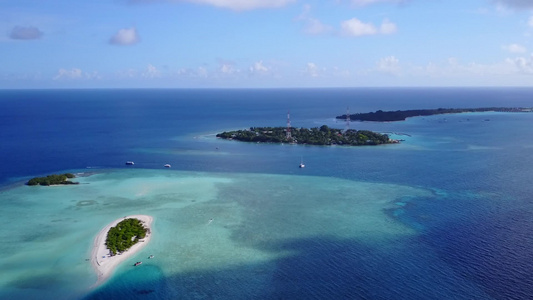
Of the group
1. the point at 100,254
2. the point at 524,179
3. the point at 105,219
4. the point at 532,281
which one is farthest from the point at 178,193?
the point at 524,179

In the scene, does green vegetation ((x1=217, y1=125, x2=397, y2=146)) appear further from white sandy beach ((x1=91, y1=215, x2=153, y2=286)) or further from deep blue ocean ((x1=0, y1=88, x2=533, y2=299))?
white sandy beach ((x1=91, y1=215, x2=153, y2=286))

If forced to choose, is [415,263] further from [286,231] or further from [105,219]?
[105,219]

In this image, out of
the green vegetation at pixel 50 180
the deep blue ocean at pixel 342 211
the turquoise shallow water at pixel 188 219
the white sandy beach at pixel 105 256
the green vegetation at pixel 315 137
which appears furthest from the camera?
the green vegetation at pixel 315 137

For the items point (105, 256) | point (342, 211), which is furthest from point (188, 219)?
point (342, 211)

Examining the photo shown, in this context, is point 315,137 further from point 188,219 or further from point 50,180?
point 50,180

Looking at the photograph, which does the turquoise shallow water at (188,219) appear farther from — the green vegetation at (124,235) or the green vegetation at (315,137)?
the green vegetation at (315,137)

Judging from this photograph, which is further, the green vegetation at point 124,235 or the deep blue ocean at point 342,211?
the green vegetation at point 124,235

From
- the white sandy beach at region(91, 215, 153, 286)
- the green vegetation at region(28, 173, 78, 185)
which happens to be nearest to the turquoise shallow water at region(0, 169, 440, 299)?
the white sandy beach at region(91, 215, 153, 286)

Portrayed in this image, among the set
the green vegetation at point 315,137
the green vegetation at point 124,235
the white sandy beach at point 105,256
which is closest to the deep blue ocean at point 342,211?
the white sandy beach at point 105,256
